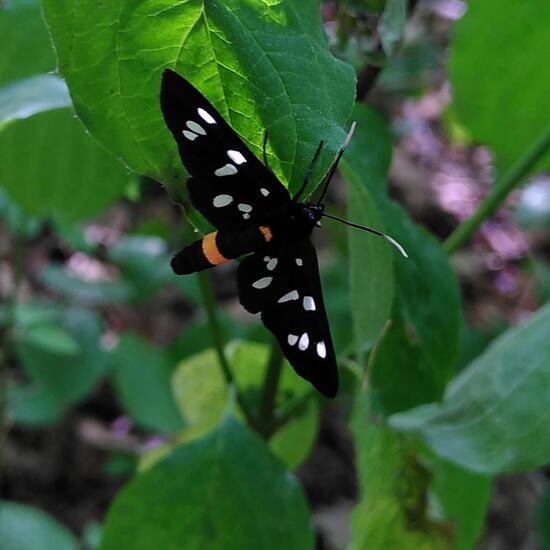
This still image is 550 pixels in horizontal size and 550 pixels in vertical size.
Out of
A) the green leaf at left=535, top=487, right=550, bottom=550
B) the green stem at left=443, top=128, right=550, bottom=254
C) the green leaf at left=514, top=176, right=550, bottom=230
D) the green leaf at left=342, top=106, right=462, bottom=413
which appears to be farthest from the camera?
the green leaf at left=514, top=176, right=550, bottom=230

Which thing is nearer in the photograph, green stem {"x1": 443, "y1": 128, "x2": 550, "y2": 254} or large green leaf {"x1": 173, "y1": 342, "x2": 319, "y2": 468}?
→ green stem {"x1": 443, "y1": 128, "x2": 550, "y2": 254}

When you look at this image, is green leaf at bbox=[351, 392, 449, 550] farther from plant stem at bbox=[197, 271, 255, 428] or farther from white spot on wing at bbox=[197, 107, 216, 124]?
white spot on wing at bbox=[197, 107, 216, 124]

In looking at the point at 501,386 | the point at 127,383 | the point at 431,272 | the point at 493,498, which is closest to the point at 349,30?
the point at 431,272

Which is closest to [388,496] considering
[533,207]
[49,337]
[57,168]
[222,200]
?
[222,200]

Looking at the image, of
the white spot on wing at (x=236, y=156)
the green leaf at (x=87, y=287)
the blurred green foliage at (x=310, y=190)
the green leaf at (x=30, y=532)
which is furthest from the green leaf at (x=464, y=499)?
the green leaf at (x=87, y=287)

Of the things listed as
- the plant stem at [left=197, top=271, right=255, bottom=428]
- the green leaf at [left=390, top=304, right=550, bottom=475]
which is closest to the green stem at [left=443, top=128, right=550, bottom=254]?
the green leaf at [left=390, top=304, right=550, bottom=475]

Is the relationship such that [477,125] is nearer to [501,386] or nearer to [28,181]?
[501,386]

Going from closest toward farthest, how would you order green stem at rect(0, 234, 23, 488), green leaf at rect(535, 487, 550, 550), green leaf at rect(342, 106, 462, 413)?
green leaf at rect(342, 106, 462, 413) < green stem at rect(0, 234, 23, 488) < green leaf at rect(535, 487, 550, 550)

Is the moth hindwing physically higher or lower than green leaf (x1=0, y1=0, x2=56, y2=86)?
higher
